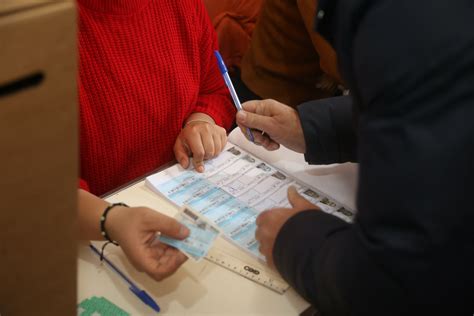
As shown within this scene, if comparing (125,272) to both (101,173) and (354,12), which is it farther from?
(354,12)

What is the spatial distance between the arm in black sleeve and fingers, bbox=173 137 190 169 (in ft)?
0.78

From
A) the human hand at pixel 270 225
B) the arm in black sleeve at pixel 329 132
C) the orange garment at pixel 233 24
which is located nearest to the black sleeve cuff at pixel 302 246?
the human hand at pixel 270 225

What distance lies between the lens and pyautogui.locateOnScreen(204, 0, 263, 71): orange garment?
1.90 m

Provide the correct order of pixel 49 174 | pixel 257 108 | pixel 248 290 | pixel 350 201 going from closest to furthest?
pixel 49 174
pixel 248 290
pixel 350 201
pixel 257 108

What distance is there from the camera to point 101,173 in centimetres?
97

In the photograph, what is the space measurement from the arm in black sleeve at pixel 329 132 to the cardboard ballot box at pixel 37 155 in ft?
1.86

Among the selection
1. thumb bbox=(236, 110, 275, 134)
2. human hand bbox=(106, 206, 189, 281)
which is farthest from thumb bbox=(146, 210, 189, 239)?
thumb bbox=(236, 110, 275, 134)

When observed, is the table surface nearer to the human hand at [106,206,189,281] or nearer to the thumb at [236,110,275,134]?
the human hand at [106,206,189,281]

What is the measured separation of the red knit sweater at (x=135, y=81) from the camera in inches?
35.8

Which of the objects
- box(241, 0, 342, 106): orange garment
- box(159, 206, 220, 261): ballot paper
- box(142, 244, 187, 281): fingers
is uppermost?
box(159, 206, 220, 261): ballot paper

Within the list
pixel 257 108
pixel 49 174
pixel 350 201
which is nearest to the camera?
pixel 49 174

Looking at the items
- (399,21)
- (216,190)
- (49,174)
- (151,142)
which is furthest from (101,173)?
(399,21)

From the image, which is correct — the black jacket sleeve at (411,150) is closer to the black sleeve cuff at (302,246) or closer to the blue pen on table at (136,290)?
the black sleeve cuff at (302,246)

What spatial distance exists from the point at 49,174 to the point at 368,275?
368 mm
